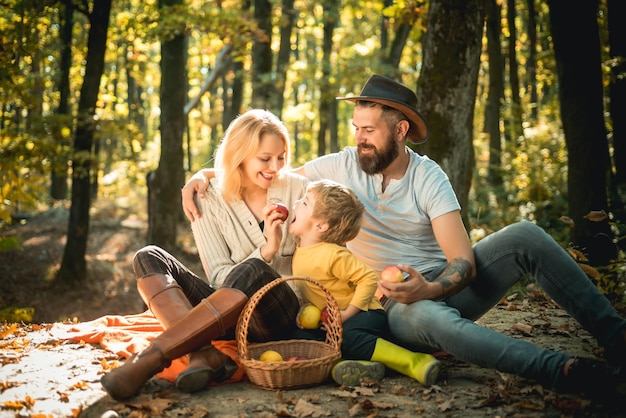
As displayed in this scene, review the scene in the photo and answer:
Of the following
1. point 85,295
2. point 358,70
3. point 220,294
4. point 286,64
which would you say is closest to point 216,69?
point 286,64

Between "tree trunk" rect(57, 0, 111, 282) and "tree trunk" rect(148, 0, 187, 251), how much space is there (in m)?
1.17

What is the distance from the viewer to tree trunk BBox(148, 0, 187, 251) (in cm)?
1218

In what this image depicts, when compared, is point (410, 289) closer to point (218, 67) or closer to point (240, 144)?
point (240, 144)

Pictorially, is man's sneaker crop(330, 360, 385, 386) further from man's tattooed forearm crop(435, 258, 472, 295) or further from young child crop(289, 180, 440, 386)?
man's tattooed forearm crop(435, 258, 472, 295)

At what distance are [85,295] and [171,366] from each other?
8.76 metres

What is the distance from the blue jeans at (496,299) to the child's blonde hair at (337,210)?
0.59m

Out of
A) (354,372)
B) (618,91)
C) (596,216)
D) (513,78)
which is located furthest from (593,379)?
(513,78)

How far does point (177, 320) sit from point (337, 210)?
1.24 metres

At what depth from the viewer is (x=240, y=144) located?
4.61 meters

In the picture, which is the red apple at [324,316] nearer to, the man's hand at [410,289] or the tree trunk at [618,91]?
the man's hand at [410,289]

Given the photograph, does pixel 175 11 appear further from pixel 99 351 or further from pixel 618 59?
pixel 99 351

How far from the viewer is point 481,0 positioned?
259 inches

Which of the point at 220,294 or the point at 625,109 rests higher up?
the point at 625,109

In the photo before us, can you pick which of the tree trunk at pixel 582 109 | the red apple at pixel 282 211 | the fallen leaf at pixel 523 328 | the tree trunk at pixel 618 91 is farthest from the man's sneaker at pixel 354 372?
the tree trunk at pixel 618 91
